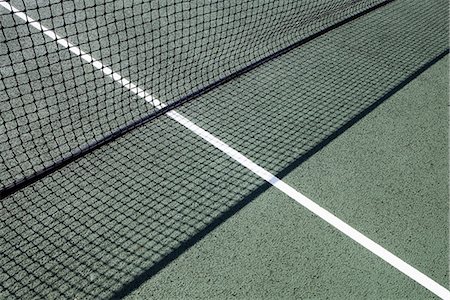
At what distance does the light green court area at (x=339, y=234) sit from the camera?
3.86 m

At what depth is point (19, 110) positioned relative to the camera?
529 cm

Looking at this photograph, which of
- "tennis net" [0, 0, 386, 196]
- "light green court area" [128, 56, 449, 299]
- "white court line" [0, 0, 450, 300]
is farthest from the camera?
"tennis net" [0, 0, 386, 196]

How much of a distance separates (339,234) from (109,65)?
381 cm

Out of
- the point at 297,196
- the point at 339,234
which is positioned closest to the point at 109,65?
the point at 297,196

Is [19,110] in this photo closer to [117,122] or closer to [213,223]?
[117,122]

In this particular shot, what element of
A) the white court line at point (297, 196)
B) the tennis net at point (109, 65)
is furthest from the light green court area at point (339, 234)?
the tennis net at point (109, 65)

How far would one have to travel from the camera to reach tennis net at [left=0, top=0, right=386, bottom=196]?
4957mm

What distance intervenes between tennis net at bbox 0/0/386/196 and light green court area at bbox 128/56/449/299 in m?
1.71

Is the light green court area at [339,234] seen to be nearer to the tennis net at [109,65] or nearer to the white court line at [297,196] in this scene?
the white court line at [297,196]

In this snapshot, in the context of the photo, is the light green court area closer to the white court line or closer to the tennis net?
the white court line

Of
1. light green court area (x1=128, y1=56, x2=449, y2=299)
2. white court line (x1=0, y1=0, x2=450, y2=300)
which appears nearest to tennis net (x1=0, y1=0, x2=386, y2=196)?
white court line (x1=0, y1=0, x2=450, y2=300)

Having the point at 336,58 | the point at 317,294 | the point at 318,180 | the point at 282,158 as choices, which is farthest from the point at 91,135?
the point at 336,58

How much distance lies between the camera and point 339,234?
4.37 metres

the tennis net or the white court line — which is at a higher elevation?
the tennis net
